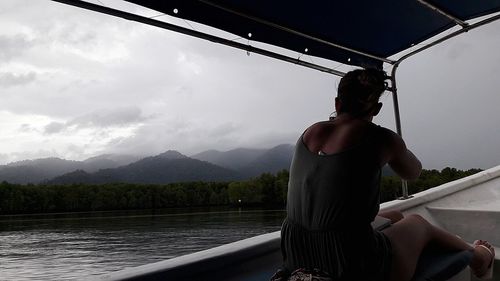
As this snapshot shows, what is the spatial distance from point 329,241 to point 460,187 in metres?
2.69

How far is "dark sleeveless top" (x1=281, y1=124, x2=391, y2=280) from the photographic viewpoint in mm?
1301

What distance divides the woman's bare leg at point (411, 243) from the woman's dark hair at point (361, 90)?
456 millimetres

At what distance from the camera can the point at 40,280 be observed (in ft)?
131

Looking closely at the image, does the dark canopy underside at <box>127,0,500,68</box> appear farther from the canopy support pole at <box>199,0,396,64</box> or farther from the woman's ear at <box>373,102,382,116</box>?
the woman's ear at <box>373,102,382,116</box>

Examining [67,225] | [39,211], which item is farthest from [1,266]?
[39,211]

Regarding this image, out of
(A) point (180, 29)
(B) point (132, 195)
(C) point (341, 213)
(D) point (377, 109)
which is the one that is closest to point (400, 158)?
(D) point (377, 109)

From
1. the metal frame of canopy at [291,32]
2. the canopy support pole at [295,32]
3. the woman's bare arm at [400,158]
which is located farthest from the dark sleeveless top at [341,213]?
the canopy support pole at [295,32]

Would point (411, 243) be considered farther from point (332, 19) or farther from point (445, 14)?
point (445, 14)

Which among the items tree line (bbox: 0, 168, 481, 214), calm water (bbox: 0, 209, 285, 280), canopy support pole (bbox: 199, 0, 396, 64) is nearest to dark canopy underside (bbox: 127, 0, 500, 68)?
canopy support pole (bbox: 199, 0, 396, 64)

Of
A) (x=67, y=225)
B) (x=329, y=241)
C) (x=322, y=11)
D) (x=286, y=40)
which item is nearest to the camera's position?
(x=329, y=241)

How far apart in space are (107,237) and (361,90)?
68.0m

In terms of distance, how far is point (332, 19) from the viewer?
8.36ft

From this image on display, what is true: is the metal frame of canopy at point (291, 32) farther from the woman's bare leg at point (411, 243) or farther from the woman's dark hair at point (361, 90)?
the woman's bare leg at point (411, 243)

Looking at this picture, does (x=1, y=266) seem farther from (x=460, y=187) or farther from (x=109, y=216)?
(x=460, y=187)
